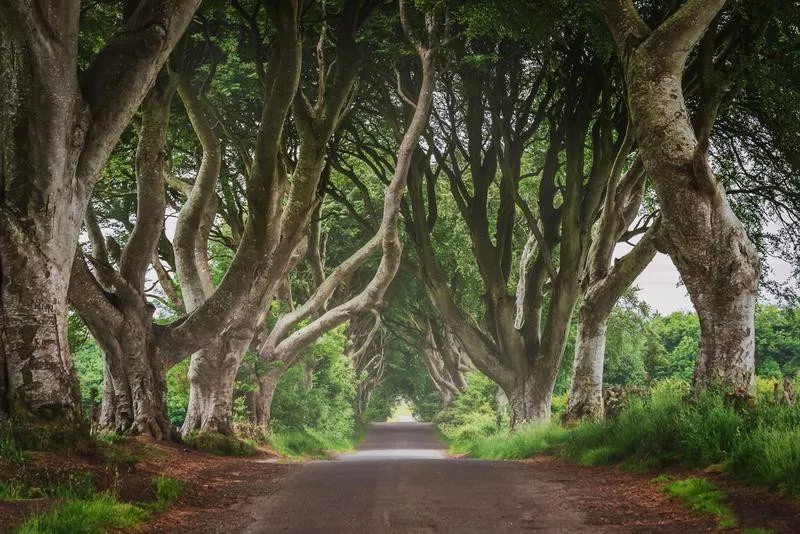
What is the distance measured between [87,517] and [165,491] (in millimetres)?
1846

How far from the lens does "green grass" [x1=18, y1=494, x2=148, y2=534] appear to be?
210 inches

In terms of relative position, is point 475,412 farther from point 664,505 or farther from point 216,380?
point 664,505

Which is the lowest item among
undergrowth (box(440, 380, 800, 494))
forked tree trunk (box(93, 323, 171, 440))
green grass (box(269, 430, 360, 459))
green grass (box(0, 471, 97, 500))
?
green grass (box(269, 430, 360, 459))

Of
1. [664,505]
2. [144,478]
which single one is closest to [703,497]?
→ [664,505]

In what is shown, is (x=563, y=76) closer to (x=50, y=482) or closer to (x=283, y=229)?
(x=283, y=229)

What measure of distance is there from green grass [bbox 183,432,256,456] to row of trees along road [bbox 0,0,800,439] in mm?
730

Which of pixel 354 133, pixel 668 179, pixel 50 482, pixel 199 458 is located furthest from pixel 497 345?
pixel 50 482

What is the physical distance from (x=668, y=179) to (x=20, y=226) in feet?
24.6

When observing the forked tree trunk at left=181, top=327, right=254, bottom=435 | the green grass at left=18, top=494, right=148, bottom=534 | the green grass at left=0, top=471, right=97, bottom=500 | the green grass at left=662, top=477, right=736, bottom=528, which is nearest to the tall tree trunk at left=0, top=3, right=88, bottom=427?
the green grass at left=0, top=471, right=97, bottom=500

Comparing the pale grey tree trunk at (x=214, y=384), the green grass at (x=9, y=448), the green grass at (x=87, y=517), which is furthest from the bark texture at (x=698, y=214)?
the pale grey tree trunk at (x=214, y=384)

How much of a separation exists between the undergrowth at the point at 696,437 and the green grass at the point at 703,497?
362mm

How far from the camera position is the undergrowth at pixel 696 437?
6.97 metres

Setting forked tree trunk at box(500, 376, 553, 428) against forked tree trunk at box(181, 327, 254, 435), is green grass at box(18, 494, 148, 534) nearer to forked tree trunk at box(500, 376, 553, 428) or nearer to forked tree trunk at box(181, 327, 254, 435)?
forked tree trunk at box(181, 327, 254, 435)

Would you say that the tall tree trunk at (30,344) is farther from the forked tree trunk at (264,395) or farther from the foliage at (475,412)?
the foliage at (475,412)
